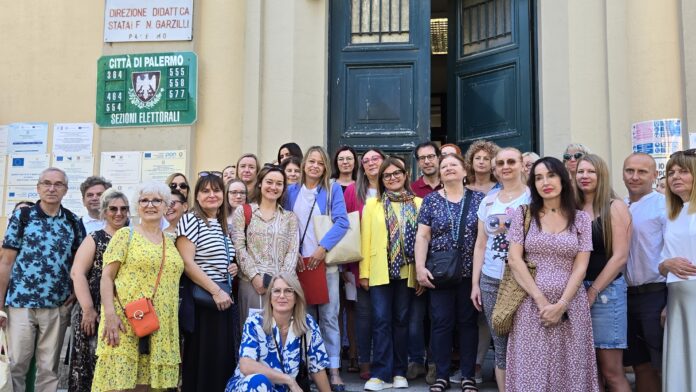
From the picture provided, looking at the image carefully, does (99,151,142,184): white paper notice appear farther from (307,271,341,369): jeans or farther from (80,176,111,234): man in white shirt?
(307,271,341,369): jeans

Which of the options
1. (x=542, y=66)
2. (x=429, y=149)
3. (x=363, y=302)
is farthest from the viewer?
(x=542, y=66)

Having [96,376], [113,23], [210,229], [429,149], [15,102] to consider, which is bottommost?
[96,376]

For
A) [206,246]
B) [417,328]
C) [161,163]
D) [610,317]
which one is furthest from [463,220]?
[161,163]

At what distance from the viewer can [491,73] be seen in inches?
336

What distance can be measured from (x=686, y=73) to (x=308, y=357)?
511cm

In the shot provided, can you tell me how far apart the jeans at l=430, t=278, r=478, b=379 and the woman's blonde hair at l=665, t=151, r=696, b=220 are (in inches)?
60.5

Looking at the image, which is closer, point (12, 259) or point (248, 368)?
point (248, 368)

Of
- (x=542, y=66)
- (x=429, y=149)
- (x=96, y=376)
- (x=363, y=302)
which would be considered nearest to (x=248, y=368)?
(x=96, y=376)

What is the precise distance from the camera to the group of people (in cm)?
447

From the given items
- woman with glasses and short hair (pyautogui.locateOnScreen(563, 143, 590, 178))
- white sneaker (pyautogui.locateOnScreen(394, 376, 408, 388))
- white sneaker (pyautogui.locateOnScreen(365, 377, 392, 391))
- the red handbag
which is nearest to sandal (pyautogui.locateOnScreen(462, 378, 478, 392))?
white sneaker (pyautogui.locateOnScreen(394, 376, 408, 388))

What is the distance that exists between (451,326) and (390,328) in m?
0.49

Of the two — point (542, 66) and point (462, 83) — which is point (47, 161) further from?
point (542, 66)

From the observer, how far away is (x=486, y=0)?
8.70m

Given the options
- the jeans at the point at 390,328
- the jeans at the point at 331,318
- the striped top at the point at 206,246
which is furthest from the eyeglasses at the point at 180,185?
the jeans at the point at 390,328
